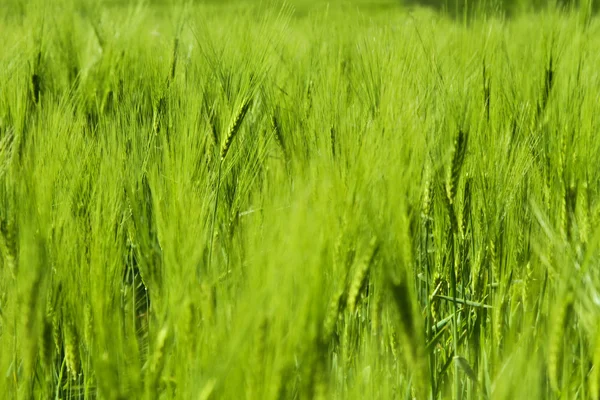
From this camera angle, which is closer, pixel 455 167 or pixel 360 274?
pixel 360 274

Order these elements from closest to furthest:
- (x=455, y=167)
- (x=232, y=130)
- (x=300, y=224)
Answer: (x=300, y=224) → (x=455, y=167) → (x=232, y=130)

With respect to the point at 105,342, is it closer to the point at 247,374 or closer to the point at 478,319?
the point at 247,374

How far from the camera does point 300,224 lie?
57 cm

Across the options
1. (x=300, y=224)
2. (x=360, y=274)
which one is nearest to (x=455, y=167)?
(x=360, y=274)

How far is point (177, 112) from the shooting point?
109 cm

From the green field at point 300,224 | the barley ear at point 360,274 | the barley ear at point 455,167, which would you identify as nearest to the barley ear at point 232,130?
the green field at point 300,224

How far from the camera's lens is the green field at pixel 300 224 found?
0.59 metres

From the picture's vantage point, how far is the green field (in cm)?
59

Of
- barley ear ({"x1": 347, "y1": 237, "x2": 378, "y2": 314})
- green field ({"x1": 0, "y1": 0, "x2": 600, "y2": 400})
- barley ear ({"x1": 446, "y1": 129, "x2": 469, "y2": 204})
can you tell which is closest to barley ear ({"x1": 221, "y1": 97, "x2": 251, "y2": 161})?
green field ({"x1": 0, "y1": 0, "x2": 600, "y2": 400})

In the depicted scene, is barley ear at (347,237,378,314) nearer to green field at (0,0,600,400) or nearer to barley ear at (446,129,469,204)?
green field at (0,0,600,400)

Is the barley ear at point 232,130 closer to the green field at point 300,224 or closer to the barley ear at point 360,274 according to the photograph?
the green field at point 300,224

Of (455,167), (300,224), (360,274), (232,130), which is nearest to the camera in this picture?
(300,224)

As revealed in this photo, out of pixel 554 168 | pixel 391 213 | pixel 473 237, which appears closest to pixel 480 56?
pixel 554 168

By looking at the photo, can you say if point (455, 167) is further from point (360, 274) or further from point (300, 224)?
point (300, 224)
